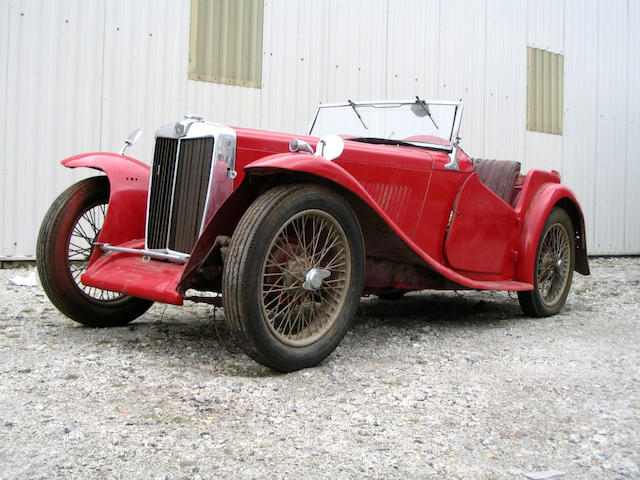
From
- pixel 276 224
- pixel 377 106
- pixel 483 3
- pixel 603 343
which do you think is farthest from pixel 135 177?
pixel 483 3

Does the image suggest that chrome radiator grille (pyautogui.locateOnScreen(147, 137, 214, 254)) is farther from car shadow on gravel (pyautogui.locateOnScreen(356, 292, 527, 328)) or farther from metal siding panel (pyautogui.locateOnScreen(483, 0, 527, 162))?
metal siding panel (pyautogui.locateOnScreen(483, 0, 527, 162))

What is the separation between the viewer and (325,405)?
2.67 m

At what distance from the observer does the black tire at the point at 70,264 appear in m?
3.67

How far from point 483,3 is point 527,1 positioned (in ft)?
3.54

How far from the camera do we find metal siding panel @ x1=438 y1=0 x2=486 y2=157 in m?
9.23

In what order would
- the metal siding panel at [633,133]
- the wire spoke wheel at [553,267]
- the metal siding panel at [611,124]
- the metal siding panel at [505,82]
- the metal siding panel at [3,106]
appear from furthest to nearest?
the metal siding panel at [633,133] → the metal siding panel at [611,124] → the metal siding panel at [505,82] → the metal siding panel at [3,106] → the wire spoke wheel at [553,267]

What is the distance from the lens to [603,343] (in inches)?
156

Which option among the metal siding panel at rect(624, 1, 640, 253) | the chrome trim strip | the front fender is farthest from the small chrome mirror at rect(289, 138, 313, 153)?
the metal siding panel at rect(624, 1, 640, 253)

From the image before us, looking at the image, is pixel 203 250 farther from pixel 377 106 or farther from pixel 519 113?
pixel 519 113

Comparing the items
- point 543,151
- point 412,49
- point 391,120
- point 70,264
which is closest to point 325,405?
point 70,264

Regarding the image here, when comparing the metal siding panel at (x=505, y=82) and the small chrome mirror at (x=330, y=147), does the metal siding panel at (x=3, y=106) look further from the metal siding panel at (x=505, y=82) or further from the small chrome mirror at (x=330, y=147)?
the metal siding panel at (x=505, y=82)

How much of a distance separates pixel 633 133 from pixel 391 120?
874 cm

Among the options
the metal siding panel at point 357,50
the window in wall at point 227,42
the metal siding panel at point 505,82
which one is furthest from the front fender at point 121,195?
the metal siding panel at point 505,82

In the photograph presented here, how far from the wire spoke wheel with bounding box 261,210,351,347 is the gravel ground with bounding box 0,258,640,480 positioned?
225 millimetres
